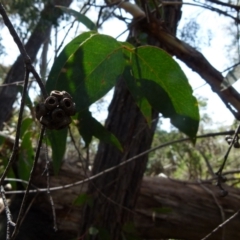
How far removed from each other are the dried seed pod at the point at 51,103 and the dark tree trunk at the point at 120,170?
1.22 meters

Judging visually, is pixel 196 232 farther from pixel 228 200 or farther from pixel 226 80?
pixel 226 80

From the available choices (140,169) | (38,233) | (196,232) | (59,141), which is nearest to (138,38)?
(59,141)

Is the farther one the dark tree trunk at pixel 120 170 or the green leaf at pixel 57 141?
the dark tree trunk at pixel 120 170

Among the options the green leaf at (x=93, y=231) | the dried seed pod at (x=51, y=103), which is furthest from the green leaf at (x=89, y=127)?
the dried seed pod at (x=51, y=103)

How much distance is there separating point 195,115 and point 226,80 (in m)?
0.20

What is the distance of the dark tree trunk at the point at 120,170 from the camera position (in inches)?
69.6

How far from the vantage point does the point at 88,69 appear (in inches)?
36.7

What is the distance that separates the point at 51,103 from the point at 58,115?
0.02m

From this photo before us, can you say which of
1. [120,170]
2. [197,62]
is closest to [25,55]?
[197,62]

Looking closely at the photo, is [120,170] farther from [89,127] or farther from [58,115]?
[58,115]

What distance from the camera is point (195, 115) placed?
989 millimetres

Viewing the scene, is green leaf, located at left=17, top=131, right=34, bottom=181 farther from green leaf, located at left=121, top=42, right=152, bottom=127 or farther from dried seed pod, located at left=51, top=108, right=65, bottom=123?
dried seed pod, located at left=51, top=108, right=65, bottom=123

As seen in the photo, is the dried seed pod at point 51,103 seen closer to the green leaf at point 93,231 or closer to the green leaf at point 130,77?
the green leaf at point 130,77

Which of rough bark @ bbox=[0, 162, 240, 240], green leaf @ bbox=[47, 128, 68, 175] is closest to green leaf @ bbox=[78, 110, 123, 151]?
green leaf @ bbox=[47, 128, 68, 175]
